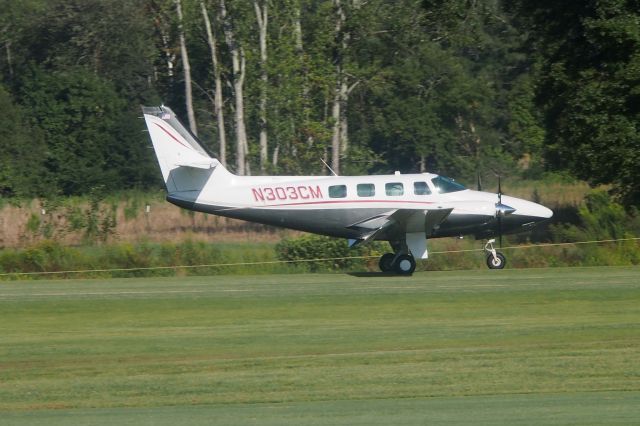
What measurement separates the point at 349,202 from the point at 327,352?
35.9 feet

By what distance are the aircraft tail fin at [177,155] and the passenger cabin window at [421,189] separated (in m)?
4.14

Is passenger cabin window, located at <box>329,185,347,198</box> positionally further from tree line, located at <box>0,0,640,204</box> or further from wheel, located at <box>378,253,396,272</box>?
tree line, located at <box>0,0,640,204</box>

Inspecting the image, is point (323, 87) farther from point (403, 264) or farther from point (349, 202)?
point (403, 264)

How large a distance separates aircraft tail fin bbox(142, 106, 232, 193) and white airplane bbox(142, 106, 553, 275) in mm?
22

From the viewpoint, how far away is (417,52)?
5597 centimetres

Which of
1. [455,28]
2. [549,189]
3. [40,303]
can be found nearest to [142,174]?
[549,189]

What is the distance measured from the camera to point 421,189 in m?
24.9

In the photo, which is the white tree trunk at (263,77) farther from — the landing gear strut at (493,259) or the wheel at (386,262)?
the landing gear strut at (493,259)

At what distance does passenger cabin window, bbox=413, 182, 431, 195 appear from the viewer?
24.8m

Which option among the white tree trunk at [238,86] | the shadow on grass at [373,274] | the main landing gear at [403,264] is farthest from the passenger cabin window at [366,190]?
the white tree trunk at [238,86]

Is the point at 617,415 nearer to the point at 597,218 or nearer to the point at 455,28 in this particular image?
the point at 597,218

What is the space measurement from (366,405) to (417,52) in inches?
1823

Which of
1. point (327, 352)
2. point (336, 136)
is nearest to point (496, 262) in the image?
point (327, 352)

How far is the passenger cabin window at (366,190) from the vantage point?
82.0ft
